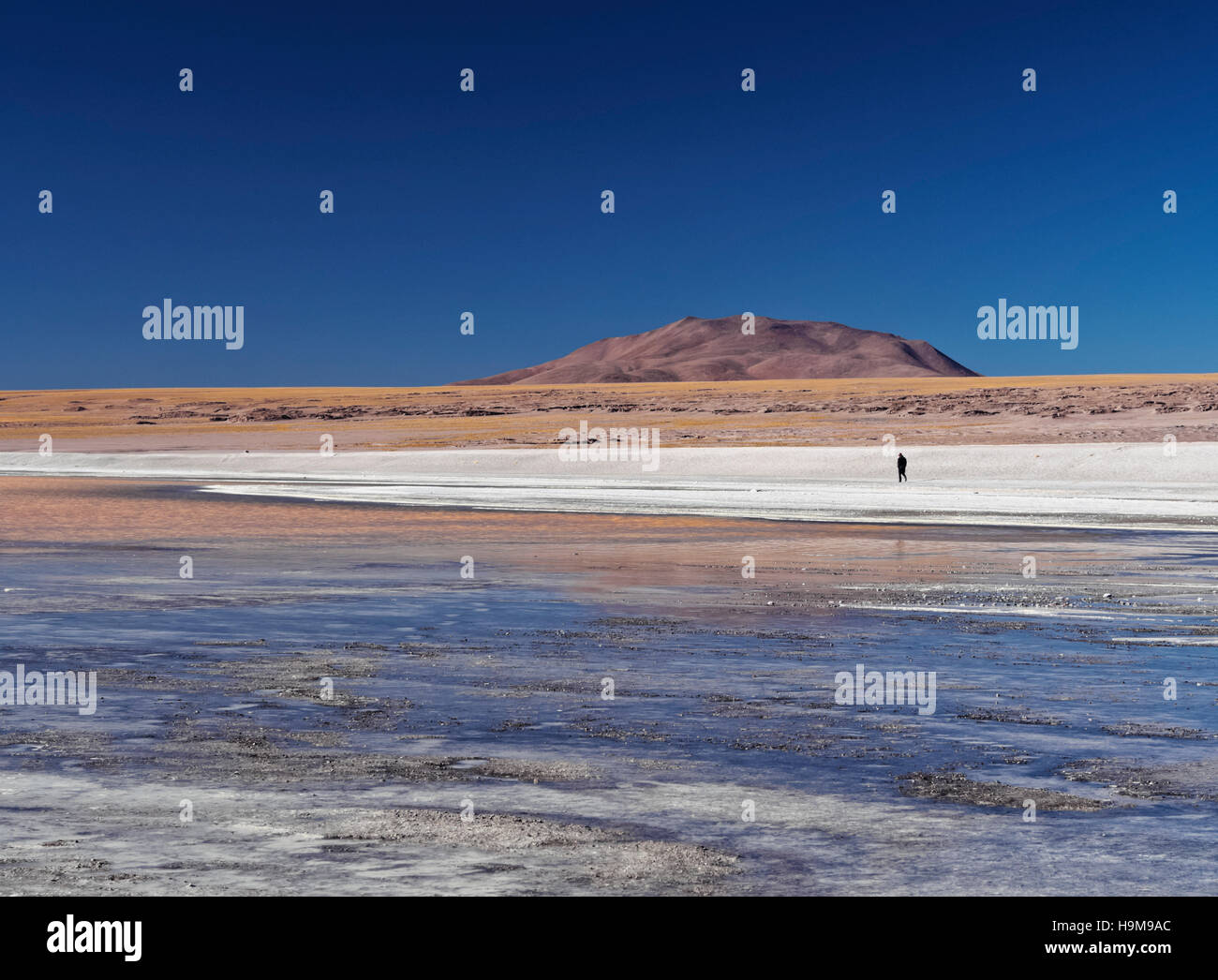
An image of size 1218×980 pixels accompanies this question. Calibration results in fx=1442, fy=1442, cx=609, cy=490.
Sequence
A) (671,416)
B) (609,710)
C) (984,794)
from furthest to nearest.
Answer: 1. (671,416)
2. (609,710)
3. (984,794)

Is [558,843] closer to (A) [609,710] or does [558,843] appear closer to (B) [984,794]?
(B) [984,794]

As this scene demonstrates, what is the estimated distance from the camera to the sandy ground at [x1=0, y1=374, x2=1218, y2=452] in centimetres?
8225

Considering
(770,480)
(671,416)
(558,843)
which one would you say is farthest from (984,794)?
(671,416)

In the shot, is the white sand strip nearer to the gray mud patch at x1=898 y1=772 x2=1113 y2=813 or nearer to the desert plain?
the desert plain

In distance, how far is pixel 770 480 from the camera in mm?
55406

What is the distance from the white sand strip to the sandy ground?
1282 centimetres

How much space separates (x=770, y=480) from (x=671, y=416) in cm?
5499

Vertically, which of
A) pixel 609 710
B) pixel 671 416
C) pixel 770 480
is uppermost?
pixel 671 416

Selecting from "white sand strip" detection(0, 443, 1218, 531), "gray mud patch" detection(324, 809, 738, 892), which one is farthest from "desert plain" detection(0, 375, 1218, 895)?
"white sand strip" detection(0, 443, 1218, 531)

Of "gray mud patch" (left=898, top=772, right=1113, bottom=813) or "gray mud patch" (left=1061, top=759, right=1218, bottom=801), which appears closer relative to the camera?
"gray mud patch" (left=898, top=772, right=1113, bottom=813)

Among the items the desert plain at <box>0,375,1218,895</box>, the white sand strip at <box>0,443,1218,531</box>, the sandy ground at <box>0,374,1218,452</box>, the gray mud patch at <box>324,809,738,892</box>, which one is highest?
the sandy ground at <box>0,374,1218,452</box>

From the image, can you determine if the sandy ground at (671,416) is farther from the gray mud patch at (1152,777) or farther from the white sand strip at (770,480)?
the gray mud patch at (1152,777)

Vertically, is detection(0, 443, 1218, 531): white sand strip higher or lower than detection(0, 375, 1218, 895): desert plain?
higher
